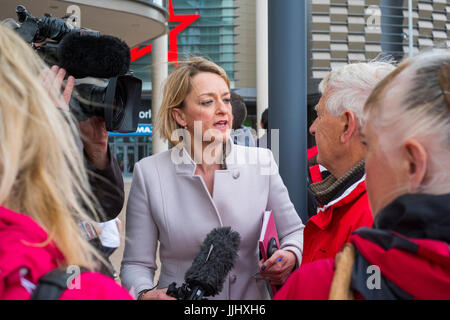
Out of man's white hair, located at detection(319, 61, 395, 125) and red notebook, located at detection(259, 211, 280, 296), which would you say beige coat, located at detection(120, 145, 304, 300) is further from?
man's white hair, located at detection(319, 61, 395, 125)

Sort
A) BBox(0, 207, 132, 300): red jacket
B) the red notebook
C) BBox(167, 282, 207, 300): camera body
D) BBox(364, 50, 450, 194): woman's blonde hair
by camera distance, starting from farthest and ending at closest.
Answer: the red notebook → BBox(167, 282, 207, 300): camera body → BBox(364, 50, 450, 194): woman's blonde hair → BBox(0, 207, 132, 300): red jacket

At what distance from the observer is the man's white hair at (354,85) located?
1887 mm

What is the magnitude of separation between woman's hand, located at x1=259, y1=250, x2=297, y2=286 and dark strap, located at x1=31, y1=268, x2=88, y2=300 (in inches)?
48.9

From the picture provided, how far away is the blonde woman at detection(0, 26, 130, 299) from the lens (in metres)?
0.85

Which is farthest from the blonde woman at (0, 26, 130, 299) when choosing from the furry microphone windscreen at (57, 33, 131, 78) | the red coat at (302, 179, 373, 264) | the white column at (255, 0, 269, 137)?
the white column at (255, 0, 269, 137)

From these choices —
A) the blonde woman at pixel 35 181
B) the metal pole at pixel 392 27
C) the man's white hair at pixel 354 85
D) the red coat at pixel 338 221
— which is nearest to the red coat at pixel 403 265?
the blonde woman at pixel 35 181

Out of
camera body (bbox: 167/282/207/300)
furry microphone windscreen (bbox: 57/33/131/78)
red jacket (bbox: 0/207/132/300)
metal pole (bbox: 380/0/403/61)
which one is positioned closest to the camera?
red jacket (bbox: 0/207/132/300)

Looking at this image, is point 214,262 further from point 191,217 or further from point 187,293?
point 191,217

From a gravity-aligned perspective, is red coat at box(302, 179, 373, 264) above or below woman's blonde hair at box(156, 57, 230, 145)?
below

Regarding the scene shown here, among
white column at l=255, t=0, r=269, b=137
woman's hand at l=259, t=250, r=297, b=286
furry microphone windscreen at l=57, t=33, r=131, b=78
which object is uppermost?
white column at l=255, t=0, r=269, b=137

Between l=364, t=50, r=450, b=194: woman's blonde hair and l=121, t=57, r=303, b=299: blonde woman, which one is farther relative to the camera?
l=121, t=57, r=303, b=299: blonde woman

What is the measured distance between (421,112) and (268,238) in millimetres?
1099

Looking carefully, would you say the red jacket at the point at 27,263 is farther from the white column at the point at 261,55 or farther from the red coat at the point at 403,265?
the white column at the point at 261,55

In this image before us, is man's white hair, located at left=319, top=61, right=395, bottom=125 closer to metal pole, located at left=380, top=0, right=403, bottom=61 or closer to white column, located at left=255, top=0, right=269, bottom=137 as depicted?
metal pole, located at left=380, top=0, right=403, bottom=61
